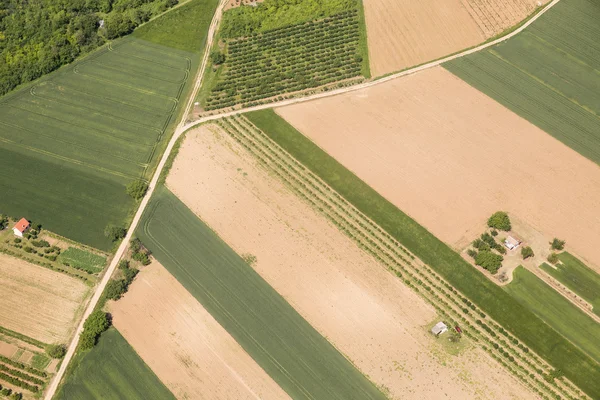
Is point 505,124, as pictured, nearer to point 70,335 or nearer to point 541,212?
point 541,212

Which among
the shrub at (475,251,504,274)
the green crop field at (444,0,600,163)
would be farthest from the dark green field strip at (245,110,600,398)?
the green crop field at (444,0,600,163)

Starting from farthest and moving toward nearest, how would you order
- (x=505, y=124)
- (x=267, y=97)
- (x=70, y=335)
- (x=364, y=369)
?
(x=267, y=97)
(x=505, y=124)
(x=70, y=335)
(x=364, y=369)

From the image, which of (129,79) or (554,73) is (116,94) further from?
(554,73)

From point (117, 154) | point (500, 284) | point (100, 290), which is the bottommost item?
point (100, 290)

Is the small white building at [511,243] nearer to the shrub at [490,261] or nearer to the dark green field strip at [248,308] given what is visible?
the shrub at [490,261]

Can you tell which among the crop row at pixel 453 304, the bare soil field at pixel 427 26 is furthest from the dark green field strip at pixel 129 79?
the bare soil field at pixel 427 26

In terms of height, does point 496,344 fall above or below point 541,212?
below

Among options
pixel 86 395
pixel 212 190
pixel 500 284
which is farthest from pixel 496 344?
pixel 86 395
